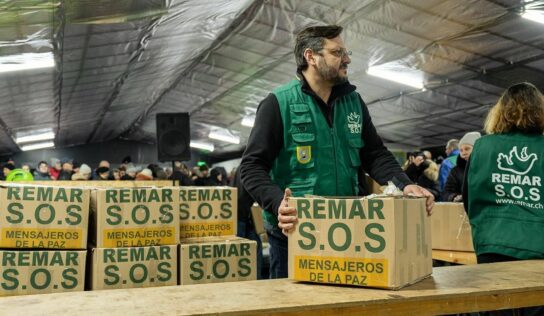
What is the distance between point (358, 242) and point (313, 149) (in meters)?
0.47

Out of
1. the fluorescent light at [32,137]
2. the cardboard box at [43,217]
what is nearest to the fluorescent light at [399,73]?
the cardboard box at [43,217]

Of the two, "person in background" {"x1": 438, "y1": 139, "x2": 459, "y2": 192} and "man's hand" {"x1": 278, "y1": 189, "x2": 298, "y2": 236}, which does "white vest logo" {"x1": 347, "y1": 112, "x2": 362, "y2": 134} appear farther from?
"person in background" {"x1": 438, "y1": 139, "x2": 459, "y2": 192}

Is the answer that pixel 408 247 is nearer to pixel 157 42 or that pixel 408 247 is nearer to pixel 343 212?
pixel 343 212

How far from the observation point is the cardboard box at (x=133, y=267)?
1887 millimetres

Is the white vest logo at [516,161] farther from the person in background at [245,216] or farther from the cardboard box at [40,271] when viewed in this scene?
the person in background at [245,216]

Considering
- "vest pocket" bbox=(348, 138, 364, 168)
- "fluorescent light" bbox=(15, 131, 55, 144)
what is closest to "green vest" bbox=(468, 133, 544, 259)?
"vest pocket" bbox=(348, 138, 364, 168)

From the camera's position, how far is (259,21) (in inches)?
203

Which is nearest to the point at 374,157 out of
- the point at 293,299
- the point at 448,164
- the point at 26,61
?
the point at 293,299

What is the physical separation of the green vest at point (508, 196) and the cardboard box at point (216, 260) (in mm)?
887

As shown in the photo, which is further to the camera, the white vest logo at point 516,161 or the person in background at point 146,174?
the person in background at point 146,174

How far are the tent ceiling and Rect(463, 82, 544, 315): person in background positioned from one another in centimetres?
260

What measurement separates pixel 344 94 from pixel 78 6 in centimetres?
254

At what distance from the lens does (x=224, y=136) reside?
540 inches

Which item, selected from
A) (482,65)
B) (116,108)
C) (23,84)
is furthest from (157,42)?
(116,108)
